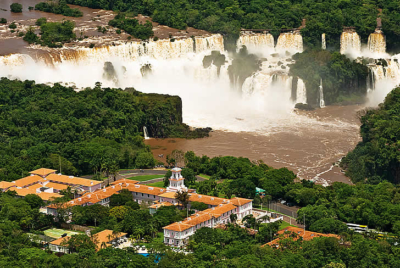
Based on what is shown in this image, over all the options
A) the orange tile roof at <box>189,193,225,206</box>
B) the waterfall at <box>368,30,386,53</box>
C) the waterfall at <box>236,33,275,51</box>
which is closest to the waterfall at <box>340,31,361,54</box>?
the waterfall at <box>368,30,386,53</box>

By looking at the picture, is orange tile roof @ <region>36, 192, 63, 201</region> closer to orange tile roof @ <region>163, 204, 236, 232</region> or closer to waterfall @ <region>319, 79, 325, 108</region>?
orange tile roof @ <region>163, 204, 236, 232</region>

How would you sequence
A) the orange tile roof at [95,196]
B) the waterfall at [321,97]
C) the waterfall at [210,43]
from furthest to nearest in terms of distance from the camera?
1. the waterfall at [210,43]
2. the waterfall at [321,97]
3. the orange tile roof at [95,196]

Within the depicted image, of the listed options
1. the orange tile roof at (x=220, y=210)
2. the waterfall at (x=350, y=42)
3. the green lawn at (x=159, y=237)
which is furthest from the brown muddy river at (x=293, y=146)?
the waterfall at (x=350, y=42)

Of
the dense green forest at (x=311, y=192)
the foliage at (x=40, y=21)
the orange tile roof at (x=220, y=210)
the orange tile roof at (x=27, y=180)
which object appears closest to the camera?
the dense green forest at (x=311, y=192)

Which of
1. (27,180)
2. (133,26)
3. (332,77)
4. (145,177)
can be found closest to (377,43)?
(332,77)

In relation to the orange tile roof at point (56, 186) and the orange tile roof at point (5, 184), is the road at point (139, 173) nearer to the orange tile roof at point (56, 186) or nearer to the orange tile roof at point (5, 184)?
the orange tile roof at point (56, 186)

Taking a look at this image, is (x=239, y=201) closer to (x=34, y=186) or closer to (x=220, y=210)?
(x=220, y=210)

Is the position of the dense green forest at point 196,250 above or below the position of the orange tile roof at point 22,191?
below
